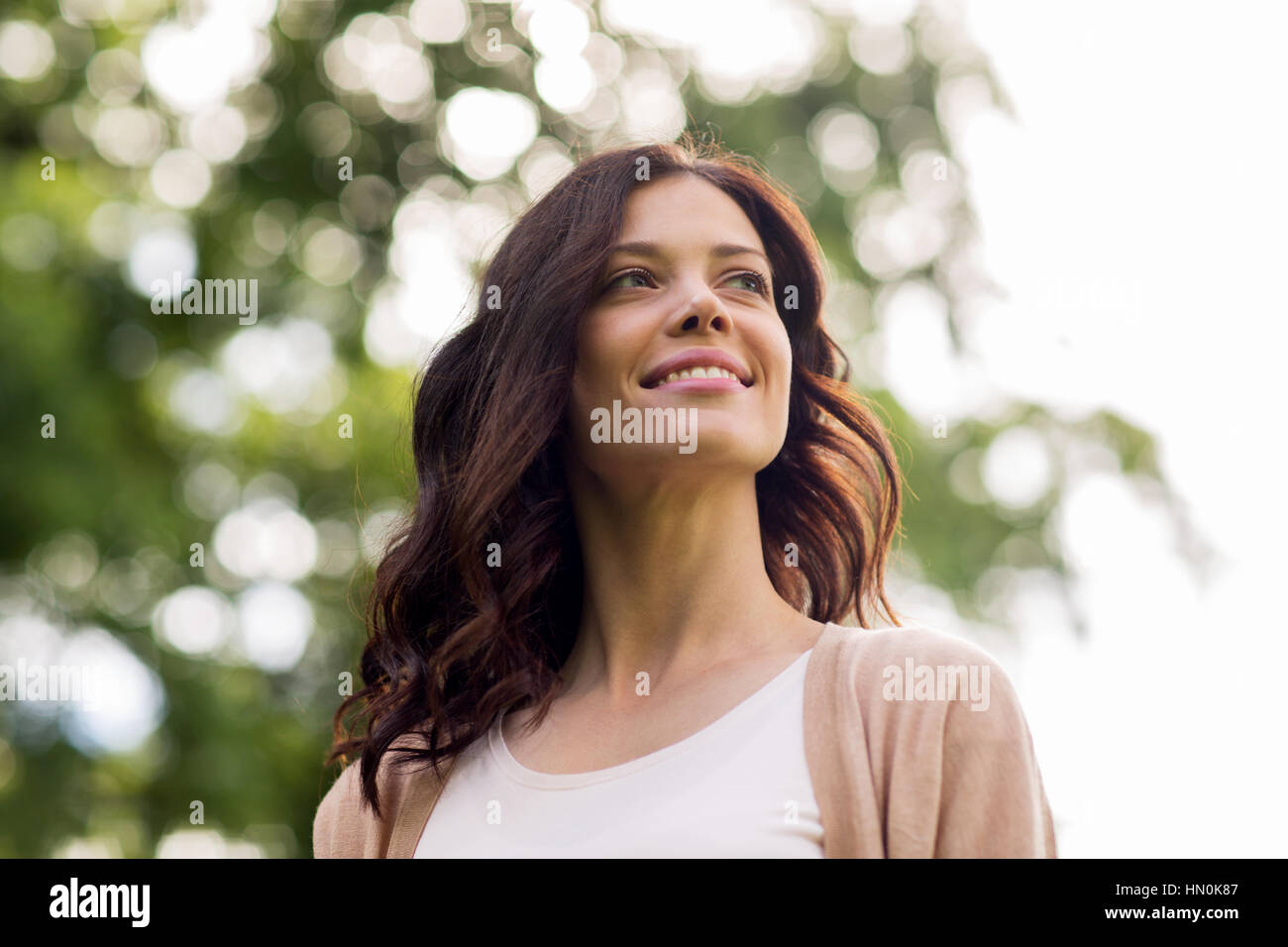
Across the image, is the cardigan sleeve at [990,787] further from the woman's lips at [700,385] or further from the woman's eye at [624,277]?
the woman's eye at [624,277]

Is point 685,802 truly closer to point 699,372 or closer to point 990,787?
point 990,787

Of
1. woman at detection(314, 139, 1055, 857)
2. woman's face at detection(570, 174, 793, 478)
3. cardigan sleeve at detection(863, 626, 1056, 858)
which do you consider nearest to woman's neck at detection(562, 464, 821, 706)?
woman at detection(314, 139, 1055, 857)

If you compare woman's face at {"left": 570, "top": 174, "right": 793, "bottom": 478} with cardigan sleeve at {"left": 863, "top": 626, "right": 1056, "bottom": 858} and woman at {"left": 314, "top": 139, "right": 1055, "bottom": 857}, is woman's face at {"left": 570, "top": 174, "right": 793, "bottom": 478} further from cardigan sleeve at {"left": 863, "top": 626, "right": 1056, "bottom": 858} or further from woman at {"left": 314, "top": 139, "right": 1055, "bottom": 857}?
cardigan sleeve at {"left": 863, "top": 626, "right": 1056, "bottom": 858}

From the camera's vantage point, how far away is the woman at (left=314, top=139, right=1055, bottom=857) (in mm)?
2281

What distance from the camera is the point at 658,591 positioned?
2771 mm

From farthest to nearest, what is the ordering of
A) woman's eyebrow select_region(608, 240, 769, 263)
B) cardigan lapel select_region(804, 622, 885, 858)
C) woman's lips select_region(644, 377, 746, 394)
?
woman's eyebrow select_region(608, 240, 769, 263) < woman's lips select_region(644, 377, 746, 394) < cardigan lapel select_region(804, 622, 885, 858)

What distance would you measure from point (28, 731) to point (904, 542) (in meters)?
5.17

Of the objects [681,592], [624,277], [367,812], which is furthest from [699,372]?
[367,812]

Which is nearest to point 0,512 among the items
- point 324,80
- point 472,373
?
point 324,80

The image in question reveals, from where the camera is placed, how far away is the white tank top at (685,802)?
2.24 m

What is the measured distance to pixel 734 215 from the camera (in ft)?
9.53

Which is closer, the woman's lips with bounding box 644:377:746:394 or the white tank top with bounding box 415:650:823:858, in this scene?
the white tank top with bounding box 415:650:823:858

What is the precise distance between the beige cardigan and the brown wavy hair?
70 cm
